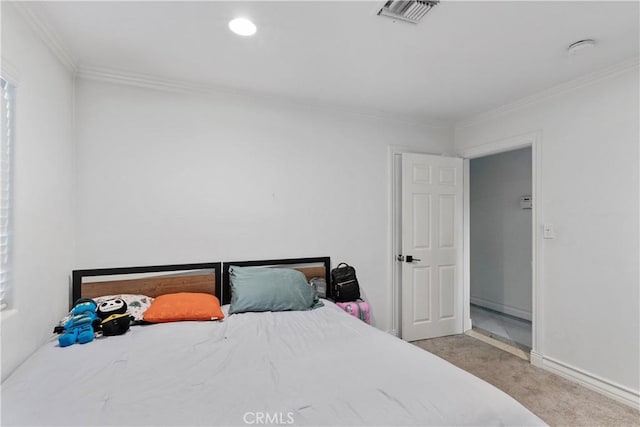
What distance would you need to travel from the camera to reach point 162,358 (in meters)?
1.73

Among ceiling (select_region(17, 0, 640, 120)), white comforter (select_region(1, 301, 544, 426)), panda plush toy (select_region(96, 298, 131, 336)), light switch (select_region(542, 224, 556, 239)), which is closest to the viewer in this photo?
white comforter (select_region(1, 301, 544, 426))

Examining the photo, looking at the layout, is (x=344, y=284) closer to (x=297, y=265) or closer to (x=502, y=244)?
(x=297, y=265)

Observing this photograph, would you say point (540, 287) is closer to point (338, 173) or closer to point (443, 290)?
point (443, 290)

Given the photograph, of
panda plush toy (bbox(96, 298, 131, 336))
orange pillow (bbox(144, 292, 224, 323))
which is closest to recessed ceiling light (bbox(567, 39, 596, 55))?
orange pillow (bbox(144, 292, 224, 323))

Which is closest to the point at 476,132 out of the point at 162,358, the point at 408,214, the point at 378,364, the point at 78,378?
the point at 408,214

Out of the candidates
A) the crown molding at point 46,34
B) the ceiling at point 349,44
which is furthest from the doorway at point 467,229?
the crown molding at point 46,34

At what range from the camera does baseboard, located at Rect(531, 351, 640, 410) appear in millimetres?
2377

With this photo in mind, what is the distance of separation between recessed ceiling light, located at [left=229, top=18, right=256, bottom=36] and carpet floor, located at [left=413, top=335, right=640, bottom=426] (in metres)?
3.13

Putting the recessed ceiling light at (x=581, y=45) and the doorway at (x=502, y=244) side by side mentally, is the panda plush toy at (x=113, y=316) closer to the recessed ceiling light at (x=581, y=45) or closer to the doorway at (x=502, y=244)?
the recessed ceiling light at (x=581, y=45)

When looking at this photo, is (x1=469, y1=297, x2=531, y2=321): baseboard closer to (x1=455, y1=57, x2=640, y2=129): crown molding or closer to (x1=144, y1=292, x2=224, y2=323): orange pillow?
(x1=455, y1=57, x2=640, y2=129): crown molding

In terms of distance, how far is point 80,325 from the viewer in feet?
6.65

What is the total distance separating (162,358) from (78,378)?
354 mm

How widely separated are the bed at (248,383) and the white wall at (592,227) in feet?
5.73

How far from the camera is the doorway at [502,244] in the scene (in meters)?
4.29
